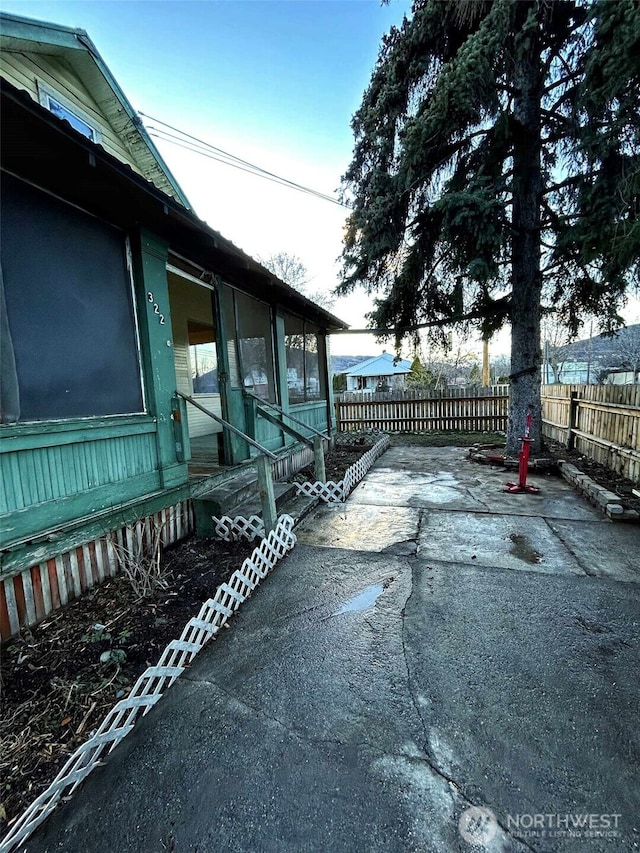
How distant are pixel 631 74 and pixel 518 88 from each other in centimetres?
301

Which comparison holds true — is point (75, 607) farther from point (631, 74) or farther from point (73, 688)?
point (631, 74)

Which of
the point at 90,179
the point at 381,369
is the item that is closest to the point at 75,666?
the point at 90,179

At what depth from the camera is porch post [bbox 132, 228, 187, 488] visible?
3.23 m

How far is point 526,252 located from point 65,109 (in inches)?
297

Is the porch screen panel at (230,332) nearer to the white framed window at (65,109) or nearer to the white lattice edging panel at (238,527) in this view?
the white lattice edging panel at (238,527)

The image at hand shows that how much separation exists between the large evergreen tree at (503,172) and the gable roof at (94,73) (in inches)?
150

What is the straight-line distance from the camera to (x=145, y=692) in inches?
70.2

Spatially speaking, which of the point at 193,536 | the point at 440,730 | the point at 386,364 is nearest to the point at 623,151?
the point at 440,730

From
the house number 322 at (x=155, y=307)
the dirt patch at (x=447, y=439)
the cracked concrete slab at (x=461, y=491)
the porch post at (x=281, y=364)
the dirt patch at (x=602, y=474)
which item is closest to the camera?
the house number 322 at (x=155, y=307)

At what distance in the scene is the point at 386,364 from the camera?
30219 millimetres

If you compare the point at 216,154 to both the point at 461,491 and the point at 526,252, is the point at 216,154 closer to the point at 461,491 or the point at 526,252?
the point at 526,252

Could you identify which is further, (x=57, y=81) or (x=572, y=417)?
(x=572, y=417)

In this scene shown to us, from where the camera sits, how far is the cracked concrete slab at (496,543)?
3146 mm

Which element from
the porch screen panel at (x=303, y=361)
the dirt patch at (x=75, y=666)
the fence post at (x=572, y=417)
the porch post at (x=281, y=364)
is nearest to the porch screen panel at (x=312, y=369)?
the porch screen panel at (x=303, y=361)
